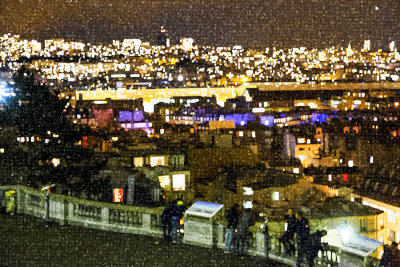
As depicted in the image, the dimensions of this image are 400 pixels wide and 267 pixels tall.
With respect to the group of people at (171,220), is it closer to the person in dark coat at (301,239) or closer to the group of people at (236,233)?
the group of people at (236,233)

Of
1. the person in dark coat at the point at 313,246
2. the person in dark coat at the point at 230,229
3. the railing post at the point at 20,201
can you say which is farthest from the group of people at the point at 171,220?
the railing post at the point at 20,201

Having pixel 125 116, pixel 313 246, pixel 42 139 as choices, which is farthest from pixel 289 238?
pixel 125 116

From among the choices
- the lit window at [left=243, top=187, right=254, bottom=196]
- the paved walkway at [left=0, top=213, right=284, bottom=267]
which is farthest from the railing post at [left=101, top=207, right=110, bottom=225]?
the lit window at [left=243, top=187, right=254, bottom=196]

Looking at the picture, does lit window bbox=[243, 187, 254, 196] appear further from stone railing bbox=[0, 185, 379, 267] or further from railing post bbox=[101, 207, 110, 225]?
railing post bbox=[101, 207, 110, 225]

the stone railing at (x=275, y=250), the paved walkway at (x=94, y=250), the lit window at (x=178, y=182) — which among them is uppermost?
the stone railing at (x=275, y=250)

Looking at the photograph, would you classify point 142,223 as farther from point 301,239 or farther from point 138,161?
point 138,161

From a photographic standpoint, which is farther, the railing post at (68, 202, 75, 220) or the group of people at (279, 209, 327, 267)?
the railing post at (68, 202, 75, 220)
